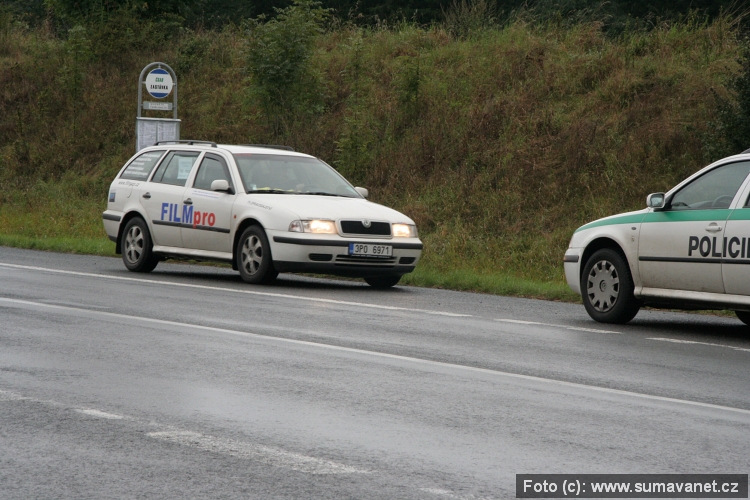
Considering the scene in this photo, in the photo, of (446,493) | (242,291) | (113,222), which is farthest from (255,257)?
(446,493)

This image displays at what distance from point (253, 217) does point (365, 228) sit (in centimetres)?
140

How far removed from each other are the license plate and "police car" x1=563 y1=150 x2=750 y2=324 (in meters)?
3.04

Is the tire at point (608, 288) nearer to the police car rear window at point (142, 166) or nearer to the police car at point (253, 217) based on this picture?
the police car at point (253, 217)

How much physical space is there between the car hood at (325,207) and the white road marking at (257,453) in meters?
8.75

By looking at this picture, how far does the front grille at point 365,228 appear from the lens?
14.7 meters

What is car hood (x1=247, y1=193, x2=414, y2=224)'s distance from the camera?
14688mm

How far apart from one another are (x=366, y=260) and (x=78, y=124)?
70.1ft

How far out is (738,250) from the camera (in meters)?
10.6

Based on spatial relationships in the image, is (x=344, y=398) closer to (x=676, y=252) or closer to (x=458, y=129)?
(x=676, y=252)

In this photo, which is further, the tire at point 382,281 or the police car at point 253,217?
the tire at point 382,281

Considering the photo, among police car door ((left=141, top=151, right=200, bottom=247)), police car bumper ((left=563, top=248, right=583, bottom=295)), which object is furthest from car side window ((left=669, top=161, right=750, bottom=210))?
police car door ((left=141, top=151, right=200, bottom=247))

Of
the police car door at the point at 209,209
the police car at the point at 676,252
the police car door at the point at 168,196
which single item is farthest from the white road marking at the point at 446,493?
the police car door at the point at 168,196

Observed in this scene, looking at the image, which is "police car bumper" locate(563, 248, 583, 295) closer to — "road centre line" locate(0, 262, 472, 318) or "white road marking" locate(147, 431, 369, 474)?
"road centre line" locate(0, 262, 472, 318)

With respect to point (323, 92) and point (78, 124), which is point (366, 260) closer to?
point (323, 92)
